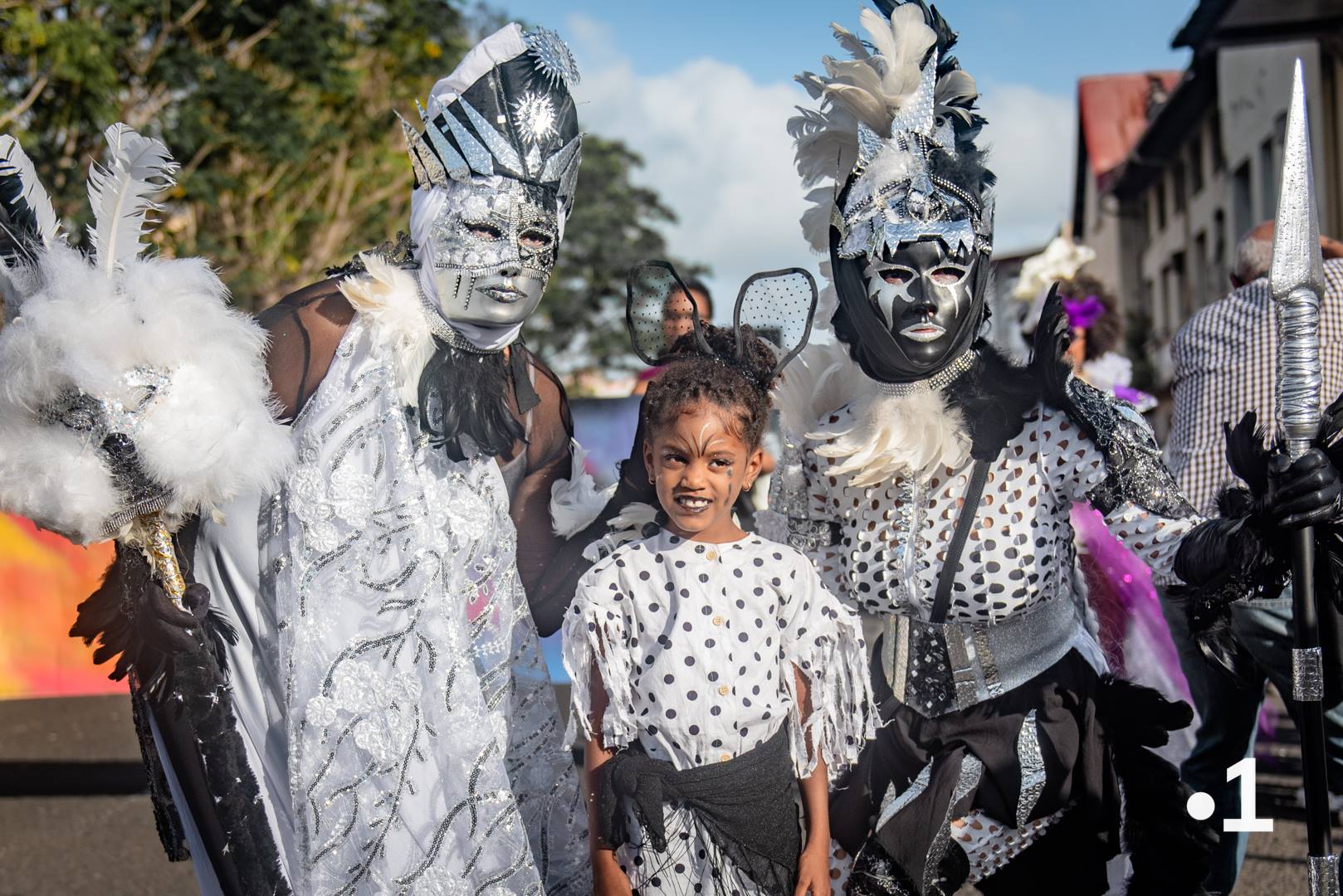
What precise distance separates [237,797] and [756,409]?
1.35 m

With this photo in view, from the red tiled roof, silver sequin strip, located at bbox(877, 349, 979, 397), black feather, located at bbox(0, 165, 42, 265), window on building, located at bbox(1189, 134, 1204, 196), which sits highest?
the red tiled roof

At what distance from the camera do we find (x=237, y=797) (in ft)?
8.93

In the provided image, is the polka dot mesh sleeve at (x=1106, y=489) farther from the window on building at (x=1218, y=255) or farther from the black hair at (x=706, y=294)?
the window on building at (x=1218, y=255)

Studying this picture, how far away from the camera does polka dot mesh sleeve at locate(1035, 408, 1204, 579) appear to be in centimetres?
269

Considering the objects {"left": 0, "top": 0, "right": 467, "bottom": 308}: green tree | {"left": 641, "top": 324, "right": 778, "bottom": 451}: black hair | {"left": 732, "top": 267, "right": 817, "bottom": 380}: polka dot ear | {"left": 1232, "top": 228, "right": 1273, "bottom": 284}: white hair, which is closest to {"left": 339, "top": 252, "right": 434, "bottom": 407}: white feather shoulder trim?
{"left": 641, "top": 324, "right": 778, "bottom": 451}: black hair

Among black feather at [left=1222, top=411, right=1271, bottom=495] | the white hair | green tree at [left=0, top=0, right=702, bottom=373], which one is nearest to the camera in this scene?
black feather at [left=1222, top=411, right=1271, bottom=495]

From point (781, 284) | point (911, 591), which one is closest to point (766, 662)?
point (911, 591)

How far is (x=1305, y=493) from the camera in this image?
7.76 ft

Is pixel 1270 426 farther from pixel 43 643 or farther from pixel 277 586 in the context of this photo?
pixel 43 643

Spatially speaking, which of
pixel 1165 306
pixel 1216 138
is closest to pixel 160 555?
pixel 1216 138

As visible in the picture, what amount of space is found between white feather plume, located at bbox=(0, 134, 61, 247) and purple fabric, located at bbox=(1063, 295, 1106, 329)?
452 cm

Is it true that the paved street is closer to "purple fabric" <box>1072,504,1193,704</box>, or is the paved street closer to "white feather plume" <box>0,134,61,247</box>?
"purple fabric" <box>1072,504,1193,704</box>

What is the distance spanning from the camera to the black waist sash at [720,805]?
2.49m

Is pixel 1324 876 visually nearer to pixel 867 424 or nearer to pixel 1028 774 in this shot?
pixel 1028 774
